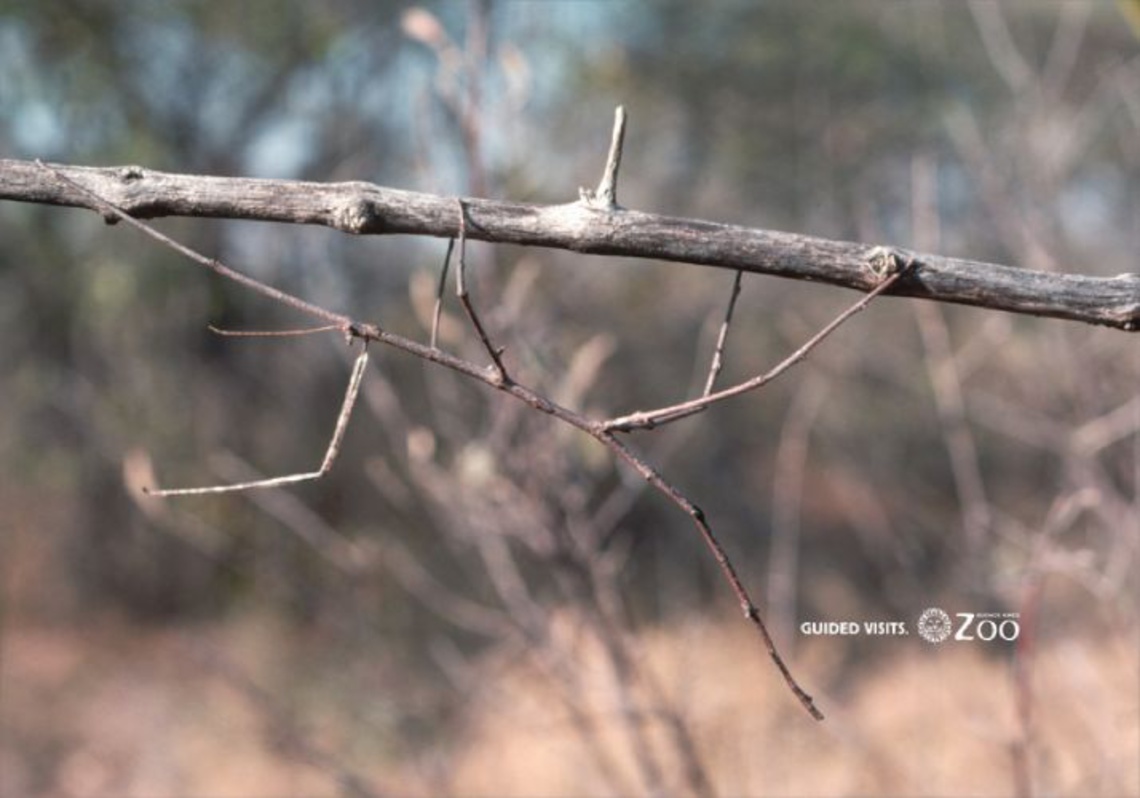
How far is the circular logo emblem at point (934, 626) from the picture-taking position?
2.78 meters

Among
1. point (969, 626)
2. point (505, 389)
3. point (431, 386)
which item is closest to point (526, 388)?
point (505, 389)

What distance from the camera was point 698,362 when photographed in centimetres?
785

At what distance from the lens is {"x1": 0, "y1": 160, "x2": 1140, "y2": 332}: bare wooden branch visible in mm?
1316

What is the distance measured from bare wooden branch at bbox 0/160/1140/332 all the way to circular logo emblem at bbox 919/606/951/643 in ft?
5.02

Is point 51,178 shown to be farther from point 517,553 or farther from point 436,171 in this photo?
point 517,553

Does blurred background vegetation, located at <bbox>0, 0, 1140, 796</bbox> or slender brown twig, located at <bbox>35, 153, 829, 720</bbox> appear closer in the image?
slender brown twig, located at <bbox>35, 153, 829, 720</bbox>

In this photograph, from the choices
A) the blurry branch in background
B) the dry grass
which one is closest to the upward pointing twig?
the blurry branch in background

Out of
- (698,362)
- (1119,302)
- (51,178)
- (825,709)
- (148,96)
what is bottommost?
(1119,302)

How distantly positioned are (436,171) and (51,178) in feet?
4.65

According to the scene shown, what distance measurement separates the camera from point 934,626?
2.93m

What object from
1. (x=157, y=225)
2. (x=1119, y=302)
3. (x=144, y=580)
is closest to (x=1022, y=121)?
(x=1119, y=302)

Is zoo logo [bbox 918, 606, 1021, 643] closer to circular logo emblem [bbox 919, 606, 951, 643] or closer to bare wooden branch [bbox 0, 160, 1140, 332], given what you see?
circular logo emblem [bbox 919, 606, 951, 643]

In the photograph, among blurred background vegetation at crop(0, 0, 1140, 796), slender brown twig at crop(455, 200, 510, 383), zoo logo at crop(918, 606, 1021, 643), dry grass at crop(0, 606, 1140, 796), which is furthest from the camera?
blurred background vegetation at crop(0, 0, 1140, 796)

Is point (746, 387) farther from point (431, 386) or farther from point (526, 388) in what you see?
point (431, 386)
